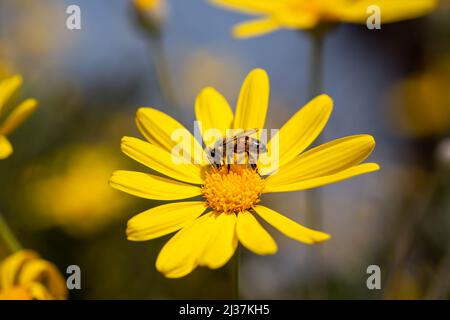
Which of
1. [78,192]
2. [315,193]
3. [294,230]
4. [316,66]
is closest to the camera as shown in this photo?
[294,230]

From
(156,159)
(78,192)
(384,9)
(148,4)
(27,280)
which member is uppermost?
(148,4)

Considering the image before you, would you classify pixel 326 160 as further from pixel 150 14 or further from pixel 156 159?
pixel 150 14

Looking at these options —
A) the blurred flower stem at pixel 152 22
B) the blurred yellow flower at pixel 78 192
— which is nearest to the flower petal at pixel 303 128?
the blurred flower stem at pixel 152 22

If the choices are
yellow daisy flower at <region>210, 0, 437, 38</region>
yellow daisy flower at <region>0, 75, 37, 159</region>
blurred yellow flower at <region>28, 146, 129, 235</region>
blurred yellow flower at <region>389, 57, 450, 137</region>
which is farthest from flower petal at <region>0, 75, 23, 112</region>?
blurred yellow flower at <region>389, 57, 450, 137</region>

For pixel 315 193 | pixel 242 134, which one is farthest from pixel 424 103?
pixel 242 134
